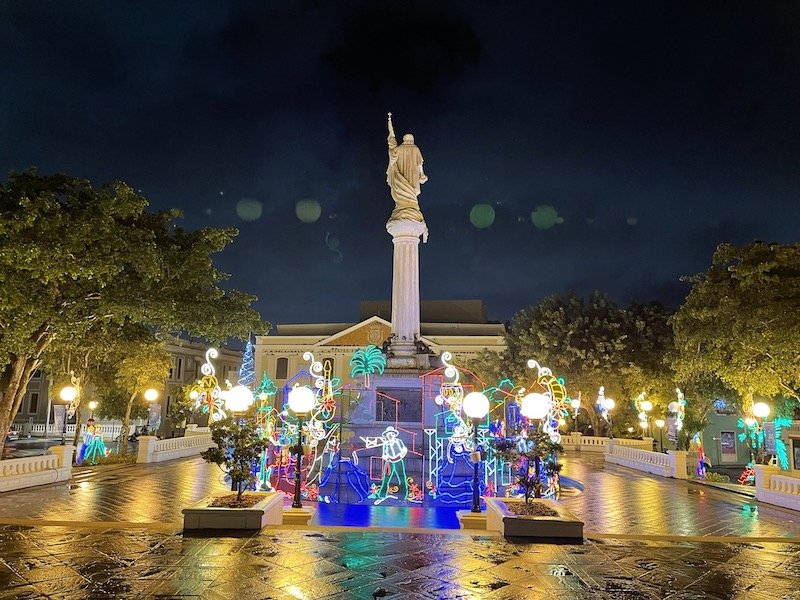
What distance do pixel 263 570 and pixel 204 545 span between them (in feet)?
5.93

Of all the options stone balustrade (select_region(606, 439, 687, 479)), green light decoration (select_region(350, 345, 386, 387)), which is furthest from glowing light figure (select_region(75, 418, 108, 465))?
stone balustrade (select_region(606, 439, 687, 479))

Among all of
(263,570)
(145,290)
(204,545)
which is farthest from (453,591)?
(145,290)

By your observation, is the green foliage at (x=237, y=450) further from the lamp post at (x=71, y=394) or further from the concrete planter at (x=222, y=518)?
the lamp post at (x=71, y=394)

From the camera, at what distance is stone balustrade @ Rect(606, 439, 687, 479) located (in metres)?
21.3

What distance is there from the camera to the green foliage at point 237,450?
1078cm

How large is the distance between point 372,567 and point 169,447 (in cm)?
2026

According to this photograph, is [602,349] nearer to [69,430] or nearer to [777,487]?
[777,487]

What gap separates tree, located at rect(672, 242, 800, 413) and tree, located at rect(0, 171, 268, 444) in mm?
16613

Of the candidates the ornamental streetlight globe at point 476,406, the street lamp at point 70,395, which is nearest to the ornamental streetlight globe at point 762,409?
the ornamental streetlight globe at point 476,406

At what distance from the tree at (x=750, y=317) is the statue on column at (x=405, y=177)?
12.8 m

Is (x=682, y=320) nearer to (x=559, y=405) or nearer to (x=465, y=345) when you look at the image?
(x=559, y=405)

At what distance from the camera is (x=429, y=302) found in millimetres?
63656

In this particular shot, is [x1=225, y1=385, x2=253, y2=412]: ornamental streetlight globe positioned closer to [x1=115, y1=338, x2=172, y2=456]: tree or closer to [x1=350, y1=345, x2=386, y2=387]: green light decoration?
[x1=350, y1=345, x2=386, y2=387]: green light decoration

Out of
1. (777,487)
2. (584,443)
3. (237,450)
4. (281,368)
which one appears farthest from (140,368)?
(281,368)
